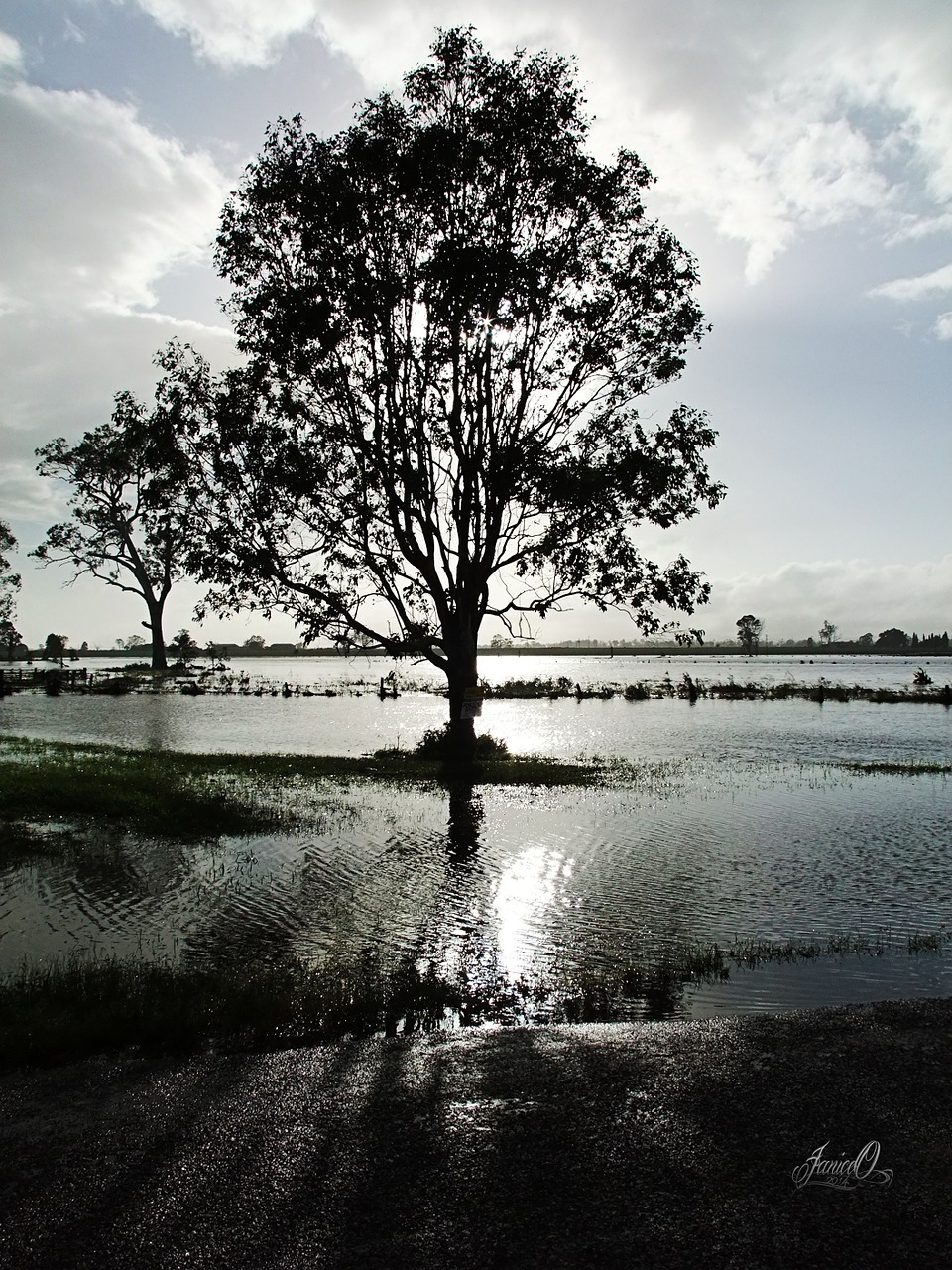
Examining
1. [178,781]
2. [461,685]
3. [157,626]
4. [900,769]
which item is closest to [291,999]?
[178,781]

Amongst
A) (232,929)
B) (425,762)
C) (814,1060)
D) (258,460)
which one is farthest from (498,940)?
(258,460)

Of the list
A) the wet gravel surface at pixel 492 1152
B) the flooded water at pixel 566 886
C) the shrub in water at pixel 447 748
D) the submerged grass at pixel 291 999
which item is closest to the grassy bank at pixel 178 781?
the shrub in water at pixel 447 748

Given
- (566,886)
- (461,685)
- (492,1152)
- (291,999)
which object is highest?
(461,685)

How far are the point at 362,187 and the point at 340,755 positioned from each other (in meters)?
19.9

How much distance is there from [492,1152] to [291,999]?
352cm

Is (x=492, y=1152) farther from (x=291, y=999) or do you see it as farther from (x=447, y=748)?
(x=447, y=748)

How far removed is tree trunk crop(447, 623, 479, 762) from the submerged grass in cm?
1964

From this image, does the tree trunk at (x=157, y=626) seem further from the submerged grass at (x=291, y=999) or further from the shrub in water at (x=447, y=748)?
the submerged grass at (x=291, y=999)

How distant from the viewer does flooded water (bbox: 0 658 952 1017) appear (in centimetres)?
1001

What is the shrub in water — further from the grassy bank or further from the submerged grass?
the submerged grass

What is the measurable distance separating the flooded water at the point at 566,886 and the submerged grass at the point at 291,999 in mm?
183

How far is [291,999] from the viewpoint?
8.25 m

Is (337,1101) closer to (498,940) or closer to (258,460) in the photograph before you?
(498,940)

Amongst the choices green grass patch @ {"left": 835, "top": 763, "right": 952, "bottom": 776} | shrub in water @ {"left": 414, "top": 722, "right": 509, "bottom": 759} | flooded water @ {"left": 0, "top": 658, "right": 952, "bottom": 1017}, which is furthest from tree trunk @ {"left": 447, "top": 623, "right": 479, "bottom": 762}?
green grass patch @ {"left": 835, "top": 763, "right": 952, "bottom": 776}
